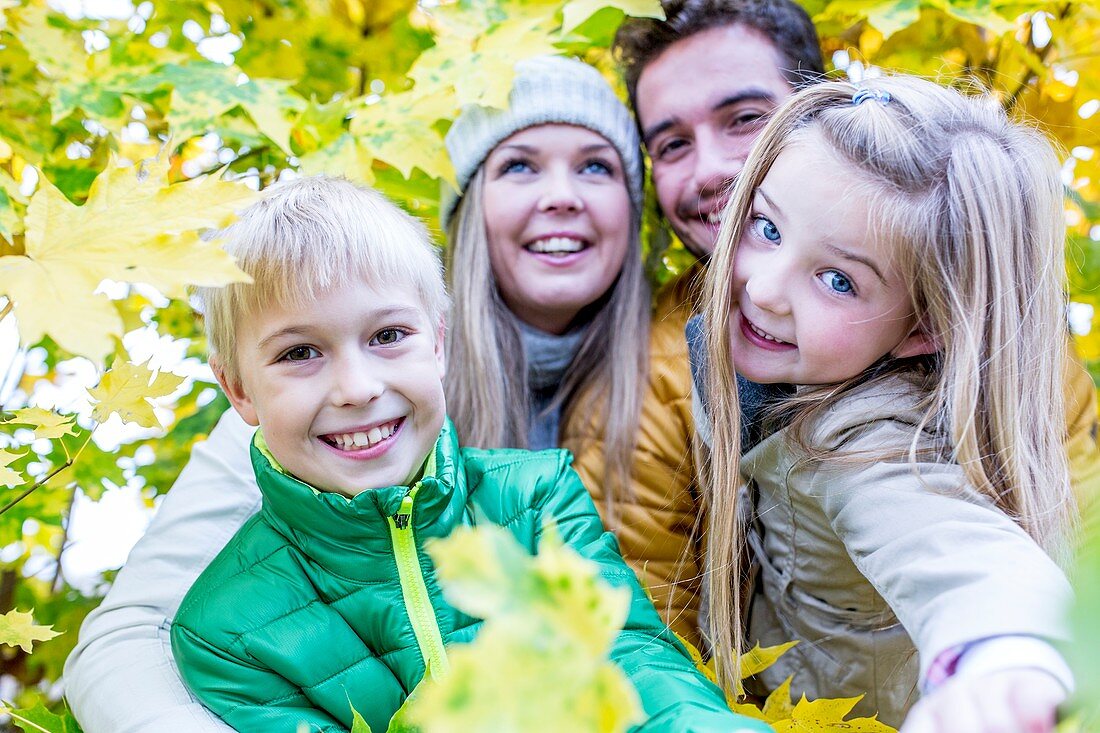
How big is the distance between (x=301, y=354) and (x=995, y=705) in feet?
3.00

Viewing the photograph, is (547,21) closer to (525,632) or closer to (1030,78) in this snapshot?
(1030,78)

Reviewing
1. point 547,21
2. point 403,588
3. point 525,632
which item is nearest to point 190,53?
point 547,21

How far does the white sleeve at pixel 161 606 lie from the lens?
1.31m

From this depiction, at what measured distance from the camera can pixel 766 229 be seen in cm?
141

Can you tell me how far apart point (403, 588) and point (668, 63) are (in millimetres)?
1240

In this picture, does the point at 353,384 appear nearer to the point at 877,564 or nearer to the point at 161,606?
the point at 161,606

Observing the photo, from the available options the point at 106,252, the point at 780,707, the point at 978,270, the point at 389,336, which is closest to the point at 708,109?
the point at 978,270

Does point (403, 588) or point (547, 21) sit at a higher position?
point (547, 21)

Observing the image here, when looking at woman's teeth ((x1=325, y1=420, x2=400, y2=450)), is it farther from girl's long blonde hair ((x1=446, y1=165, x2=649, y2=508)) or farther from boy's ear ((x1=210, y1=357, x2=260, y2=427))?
girl's long blonde hair ((x1=446, y1=165, x2=649, y2=508))

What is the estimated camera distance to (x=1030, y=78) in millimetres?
2090

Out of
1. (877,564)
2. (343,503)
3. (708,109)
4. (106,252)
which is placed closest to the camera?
(106,252)

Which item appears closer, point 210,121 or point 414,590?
point 414,590

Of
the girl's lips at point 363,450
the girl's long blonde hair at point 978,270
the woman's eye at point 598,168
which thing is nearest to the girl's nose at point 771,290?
the girl's long blonde hair at point 978,270

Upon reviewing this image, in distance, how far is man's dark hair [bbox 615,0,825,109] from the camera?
76.4 inches
